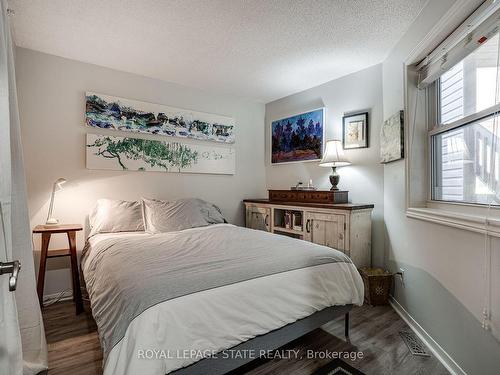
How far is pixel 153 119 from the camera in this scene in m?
3.23

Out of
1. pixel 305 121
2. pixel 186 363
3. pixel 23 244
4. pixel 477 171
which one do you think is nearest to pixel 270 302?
pixel 186 363

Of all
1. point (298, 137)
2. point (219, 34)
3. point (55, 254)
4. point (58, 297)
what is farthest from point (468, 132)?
point (58, 297)

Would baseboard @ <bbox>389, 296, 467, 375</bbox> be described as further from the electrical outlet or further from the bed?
the bed

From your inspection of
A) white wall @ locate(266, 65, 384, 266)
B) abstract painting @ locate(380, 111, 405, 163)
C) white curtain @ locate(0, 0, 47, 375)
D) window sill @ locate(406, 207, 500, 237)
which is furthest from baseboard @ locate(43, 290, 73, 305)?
abstract painting @ locate(380, 111, 405, 163)

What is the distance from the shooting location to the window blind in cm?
141

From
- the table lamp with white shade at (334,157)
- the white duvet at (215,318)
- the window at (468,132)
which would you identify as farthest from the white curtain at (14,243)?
the table lamp with white shade at (334,157)

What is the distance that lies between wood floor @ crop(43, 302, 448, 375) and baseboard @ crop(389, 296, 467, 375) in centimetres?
4

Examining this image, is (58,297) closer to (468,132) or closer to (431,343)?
(431,343)

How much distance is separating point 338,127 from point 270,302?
97.7 inches

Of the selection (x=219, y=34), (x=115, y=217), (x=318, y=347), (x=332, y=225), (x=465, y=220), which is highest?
(x=219, y=34)

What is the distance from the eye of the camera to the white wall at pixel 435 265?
1405 millimetres

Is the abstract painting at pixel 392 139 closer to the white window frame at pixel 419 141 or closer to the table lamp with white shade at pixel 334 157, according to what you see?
the white window frame at pixel 419 141

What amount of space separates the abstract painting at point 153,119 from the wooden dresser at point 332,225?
52.2 inches

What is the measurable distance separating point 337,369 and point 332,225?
1.39m
